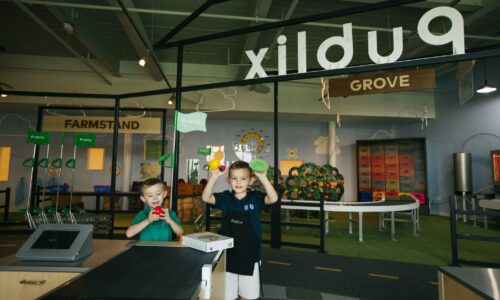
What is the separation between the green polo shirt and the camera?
2137 millimetres

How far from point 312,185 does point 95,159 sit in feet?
23.8

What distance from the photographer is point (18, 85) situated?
751cm

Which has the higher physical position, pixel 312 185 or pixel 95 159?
pixel 95 159

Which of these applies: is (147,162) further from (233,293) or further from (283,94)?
(233,293)

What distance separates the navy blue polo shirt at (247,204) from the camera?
210 centimetres

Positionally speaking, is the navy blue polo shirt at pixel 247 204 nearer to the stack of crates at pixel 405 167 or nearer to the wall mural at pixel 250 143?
the wall mural at pixel 250 143

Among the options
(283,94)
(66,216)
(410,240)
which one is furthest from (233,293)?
(283,94)

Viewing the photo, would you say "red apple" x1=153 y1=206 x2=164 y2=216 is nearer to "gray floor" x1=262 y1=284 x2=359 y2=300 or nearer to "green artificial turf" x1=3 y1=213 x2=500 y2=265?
"gray floor" x1=262 y1=284 x2=359 y2=300

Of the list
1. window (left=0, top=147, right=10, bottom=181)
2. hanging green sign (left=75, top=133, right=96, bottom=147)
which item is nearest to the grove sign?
hanging green sign (left=75, top=133, right=96, bottom=147)

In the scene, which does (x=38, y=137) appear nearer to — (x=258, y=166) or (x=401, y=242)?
(x=258, y=166)

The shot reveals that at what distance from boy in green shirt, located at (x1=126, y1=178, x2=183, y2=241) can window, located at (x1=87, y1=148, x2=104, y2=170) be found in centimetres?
833

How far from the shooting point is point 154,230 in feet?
7.09

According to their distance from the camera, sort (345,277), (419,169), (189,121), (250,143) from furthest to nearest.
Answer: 1. (250,143)
2. (419,169)
3. (345,277)
4. (189,121)

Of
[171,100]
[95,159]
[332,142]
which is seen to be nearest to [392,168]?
[332,142]
